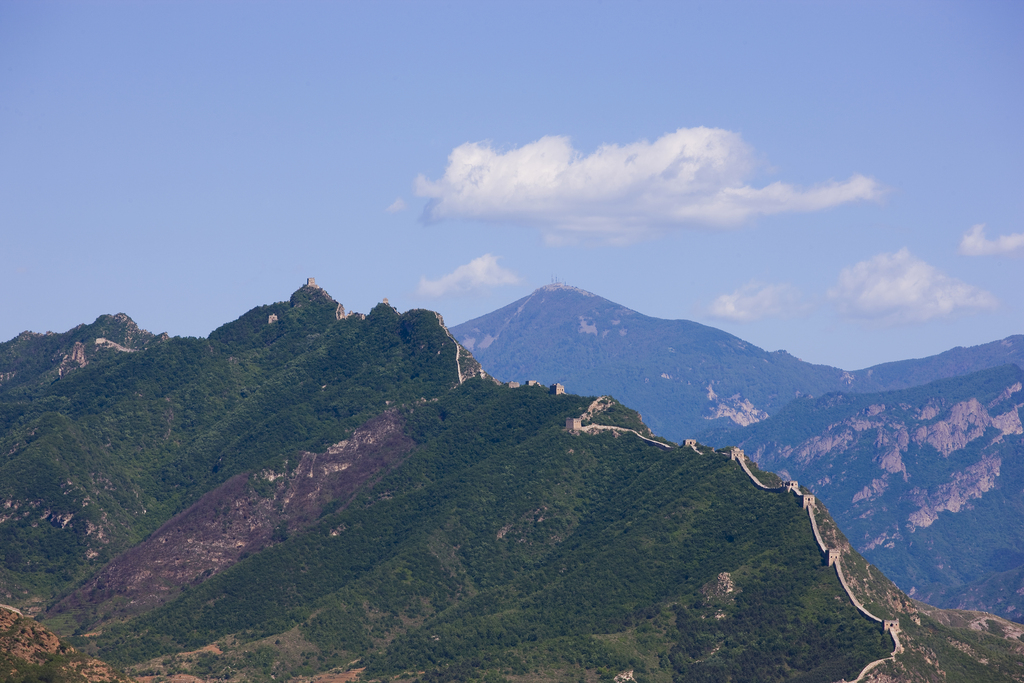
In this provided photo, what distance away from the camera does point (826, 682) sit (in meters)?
198

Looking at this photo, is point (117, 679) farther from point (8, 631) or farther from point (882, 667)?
point (882, 667)

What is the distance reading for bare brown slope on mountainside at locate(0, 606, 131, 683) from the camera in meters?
127

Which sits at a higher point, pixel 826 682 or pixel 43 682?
pixel 43 682

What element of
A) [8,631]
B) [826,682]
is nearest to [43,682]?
[8,631]

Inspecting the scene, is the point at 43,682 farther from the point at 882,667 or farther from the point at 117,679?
the point at 882,667

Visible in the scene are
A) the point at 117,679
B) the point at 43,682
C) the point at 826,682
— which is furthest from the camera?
the point at 826,682

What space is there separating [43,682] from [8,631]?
24.8 feet

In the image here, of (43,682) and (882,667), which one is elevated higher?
(43,682)

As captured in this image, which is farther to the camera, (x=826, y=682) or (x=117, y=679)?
(x=826, y=682)

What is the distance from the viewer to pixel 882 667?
651ft

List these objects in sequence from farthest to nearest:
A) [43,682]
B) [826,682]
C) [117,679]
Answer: [826,682], [117,679], [43,682]

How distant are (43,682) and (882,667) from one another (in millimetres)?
119877

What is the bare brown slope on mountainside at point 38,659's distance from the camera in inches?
5007

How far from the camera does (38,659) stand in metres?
132
